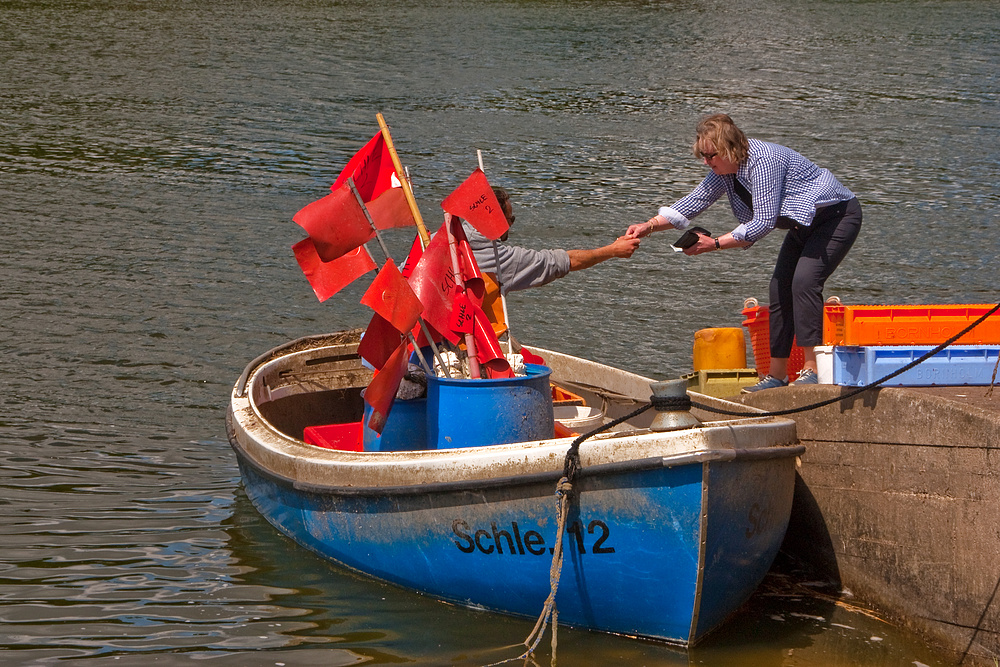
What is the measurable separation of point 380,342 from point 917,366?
2.71m

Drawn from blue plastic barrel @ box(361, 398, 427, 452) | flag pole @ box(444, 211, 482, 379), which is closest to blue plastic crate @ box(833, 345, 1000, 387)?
flag pole @ box(444, 211, 482, 379)

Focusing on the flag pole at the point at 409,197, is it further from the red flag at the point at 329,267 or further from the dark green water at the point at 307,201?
the dark green water at the point at 307,201

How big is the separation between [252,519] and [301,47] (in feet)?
73.2

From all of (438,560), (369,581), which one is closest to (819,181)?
(438,560)

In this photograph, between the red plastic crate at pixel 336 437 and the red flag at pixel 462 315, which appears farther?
the red plastic crate at pixel 336 437

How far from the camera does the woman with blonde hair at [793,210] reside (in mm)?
6109

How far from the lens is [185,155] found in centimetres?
1967

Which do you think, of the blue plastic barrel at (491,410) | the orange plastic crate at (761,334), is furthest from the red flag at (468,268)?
the orange plastic crate at (761,334)

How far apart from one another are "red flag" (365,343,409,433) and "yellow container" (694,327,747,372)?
2686mm

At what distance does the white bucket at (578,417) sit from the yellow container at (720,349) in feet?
3.14

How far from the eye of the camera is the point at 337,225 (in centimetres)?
591

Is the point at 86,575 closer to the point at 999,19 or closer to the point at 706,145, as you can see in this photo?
the point at 706,145

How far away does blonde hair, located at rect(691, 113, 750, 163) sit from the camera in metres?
6.04

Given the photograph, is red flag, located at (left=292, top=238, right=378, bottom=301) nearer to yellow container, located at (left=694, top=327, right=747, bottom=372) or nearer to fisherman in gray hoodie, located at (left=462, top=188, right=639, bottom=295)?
fisherman in gray hoodie, located at (left=462, top=188, right=639, bottom=295)
